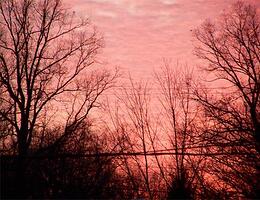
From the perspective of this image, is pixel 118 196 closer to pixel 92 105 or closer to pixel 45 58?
pixel 92 105

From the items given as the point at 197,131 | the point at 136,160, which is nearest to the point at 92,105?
the point at 136,160

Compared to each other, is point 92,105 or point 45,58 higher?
point 45,58

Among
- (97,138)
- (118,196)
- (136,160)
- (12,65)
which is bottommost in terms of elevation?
(118,196)

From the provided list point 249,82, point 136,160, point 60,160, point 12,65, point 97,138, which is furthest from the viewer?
point 97,138

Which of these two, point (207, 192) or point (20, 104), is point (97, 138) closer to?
point (20, 104)

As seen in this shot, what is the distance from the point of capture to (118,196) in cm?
2964

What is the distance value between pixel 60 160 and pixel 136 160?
6.58 m

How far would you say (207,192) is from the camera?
1794 centimetres

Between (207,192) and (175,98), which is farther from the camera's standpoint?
(175,98)

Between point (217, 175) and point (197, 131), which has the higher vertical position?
point (197, 131)

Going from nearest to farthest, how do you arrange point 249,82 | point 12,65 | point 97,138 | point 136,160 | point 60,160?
point 249,82 < point 136,160 < point 12,65 < point 60,160 < point 97,138

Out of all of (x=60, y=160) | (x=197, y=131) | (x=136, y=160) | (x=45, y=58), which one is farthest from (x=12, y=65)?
(x=197, y=131)

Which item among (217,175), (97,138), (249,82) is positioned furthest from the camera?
(97,138)

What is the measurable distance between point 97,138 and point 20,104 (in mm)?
8188
